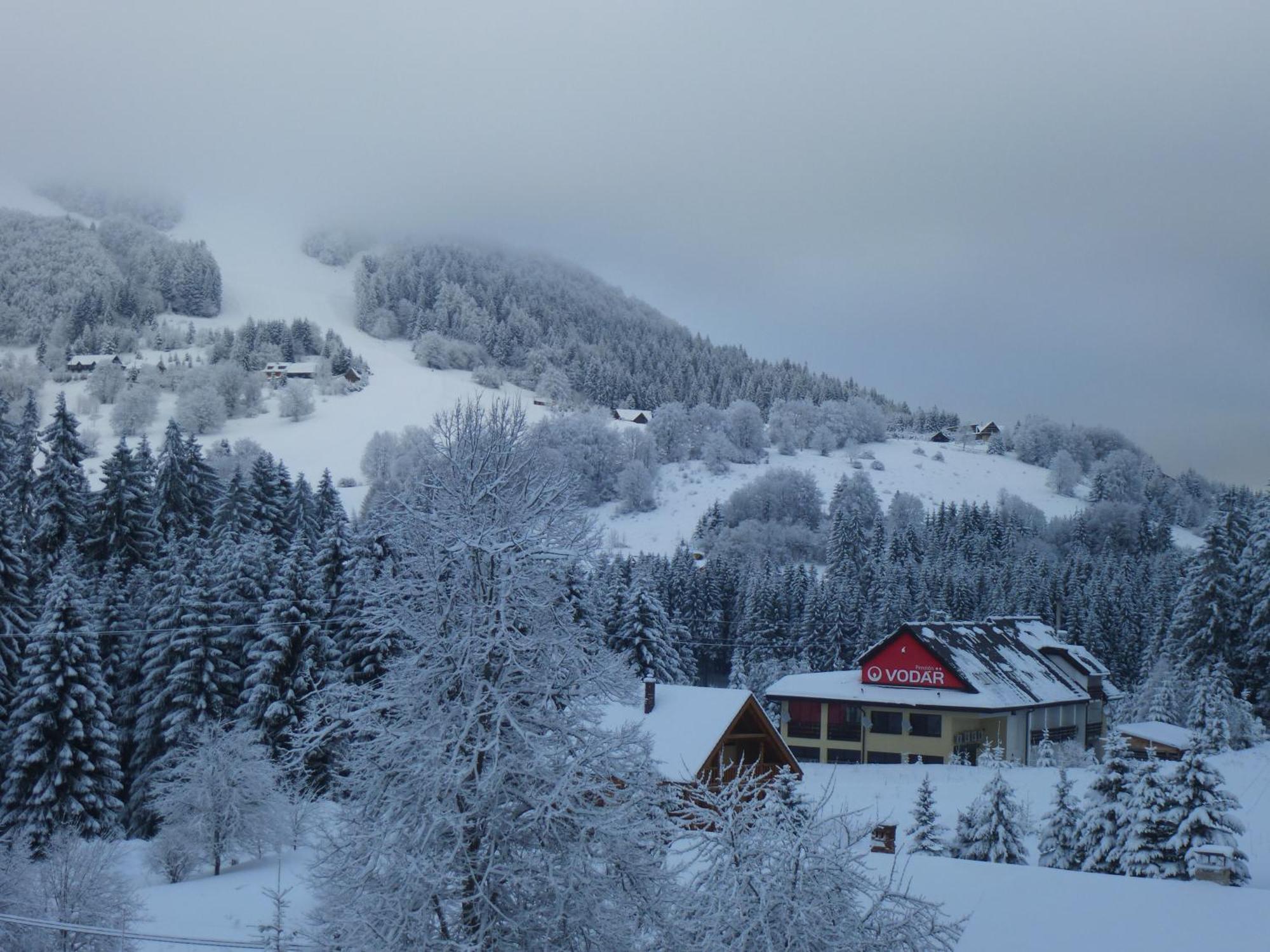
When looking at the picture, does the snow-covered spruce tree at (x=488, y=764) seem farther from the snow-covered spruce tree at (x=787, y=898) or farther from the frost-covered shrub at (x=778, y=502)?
the frost-covered shrub at (x=778, y=502)

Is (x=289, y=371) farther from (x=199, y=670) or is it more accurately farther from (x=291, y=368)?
(x=199, y=670)

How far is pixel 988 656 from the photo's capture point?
160 ft

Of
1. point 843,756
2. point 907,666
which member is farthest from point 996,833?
point 843,756

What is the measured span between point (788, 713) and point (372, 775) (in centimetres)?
3905

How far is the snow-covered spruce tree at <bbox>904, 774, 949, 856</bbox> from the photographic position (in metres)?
23.2

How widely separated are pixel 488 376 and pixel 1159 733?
5957 inches

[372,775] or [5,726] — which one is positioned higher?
[372,775]

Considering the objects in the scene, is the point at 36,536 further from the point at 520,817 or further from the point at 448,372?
the point at 448,372

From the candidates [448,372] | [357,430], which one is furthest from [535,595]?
[448,372]

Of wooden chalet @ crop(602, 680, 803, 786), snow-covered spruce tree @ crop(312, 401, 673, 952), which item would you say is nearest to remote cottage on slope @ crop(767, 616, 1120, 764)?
wooden chalet @ crop(602, 680, 803, 786)

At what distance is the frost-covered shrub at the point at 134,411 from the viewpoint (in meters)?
119

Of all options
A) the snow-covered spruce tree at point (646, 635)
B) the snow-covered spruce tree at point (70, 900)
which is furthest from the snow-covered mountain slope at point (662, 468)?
the snow-covered spruce tree at point (70, 900)

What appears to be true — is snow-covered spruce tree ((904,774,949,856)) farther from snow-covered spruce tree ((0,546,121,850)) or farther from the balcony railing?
snow-covered spruce tree ((0,546,121,850))

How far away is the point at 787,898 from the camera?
969cm
